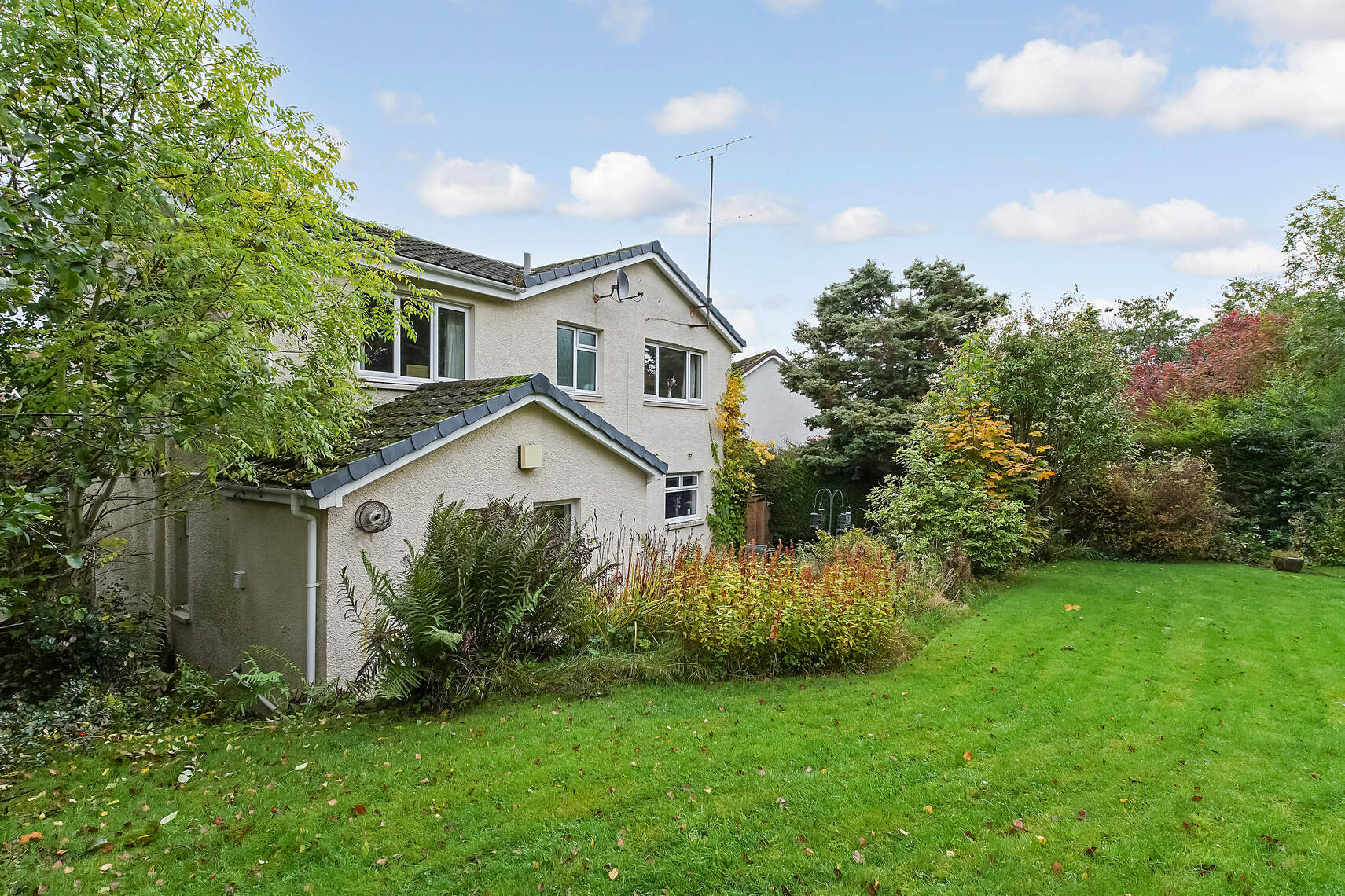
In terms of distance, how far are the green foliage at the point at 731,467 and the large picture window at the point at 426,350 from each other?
25.3ft

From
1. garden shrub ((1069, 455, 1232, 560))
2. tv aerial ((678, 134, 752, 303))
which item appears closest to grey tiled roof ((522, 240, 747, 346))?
tv aerial ((678, 134, 752, 303))

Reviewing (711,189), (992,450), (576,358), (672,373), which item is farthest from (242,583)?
(711,189)

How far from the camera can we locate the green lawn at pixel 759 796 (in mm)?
3865

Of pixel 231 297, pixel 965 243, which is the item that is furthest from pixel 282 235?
pixel 965 243

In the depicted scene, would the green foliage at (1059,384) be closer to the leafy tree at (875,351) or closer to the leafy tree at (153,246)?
the leafy tree at (875,351)

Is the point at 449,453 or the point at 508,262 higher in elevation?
the point at 508,262

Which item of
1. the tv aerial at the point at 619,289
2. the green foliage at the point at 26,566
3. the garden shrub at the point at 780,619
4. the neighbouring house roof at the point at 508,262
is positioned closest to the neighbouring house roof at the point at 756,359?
the neighbouring house roof at the point at 508,262

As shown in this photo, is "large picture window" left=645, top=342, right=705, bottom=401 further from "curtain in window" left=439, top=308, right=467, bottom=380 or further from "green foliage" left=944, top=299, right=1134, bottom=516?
"green foliage" left=944, top=299, right=1134, bottom=516

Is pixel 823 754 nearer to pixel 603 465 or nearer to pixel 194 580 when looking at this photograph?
pixel 603 465

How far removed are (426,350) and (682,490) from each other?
759 centimetres

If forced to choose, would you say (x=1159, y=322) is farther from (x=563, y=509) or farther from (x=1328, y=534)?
(x=563, y=509)

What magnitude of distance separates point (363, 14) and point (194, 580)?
9392mm

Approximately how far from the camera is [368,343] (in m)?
10.2

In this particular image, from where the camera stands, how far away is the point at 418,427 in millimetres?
8367
